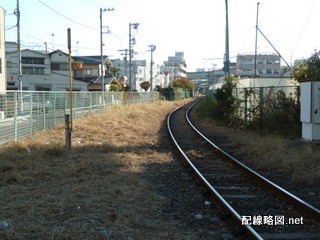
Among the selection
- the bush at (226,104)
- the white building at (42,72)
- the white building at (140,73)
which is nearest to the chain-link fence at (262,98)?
the bush at (226,104)

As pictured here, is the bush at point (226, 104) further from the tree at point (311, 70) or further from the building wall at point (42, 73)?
the building wall at point (42, 73)

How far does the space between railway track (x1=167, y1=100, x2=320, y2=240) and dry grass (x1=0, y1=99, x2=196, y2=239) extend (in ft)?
3.05

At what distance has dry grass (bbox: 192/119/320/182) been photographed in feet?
26.7

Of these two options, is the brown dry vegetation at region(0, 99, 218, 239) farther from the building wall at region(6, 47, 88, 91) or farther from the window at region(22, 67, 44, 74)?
the window at region(22, 67, 44, 74)

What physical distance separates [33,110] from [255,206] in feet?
32.8

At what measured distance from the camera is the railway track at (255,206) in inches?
188

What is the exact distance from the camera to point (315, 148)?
1030cm

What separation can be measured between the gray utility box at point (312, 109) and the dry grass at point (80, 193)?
175 inches

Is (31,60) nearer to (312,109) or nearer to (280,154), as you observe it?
(312,109)

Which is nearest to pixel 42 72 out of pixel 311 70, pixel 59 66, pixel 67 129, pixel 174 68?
pixel 59 66

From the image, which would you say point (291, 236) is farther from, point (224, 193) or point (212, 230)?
point (224, 193)

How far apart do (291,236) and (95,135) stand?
35.3 feet

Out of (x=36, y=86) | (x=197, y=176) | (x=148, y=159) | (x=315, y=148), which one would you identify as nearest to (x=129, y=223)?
(x=197, y=176)

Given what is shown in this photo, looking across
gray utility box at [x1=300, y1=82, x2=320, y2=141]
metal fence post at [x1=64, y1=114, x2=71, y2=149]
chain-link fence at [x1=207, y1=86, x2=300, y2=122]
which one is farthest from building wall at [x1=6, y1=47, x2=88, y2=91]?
gray utility box at [x1=300, y1=82, x2=320, y2=141]
